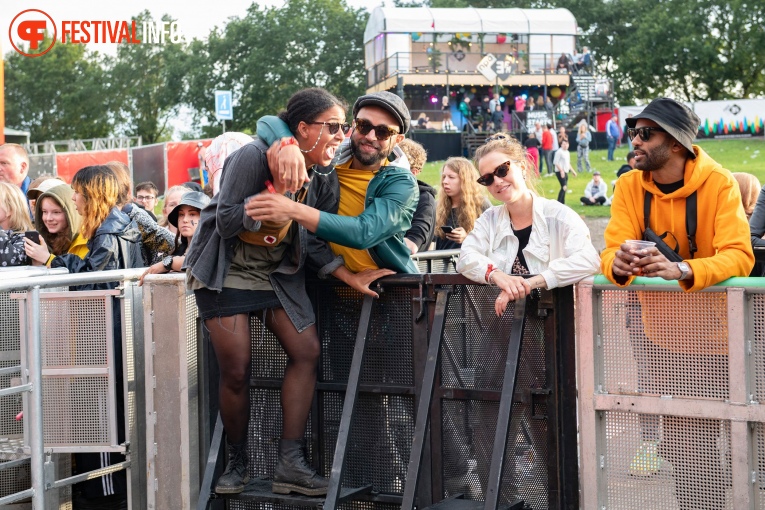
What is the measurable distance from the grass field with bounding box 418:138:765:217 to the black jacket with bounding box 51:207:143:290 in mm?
18675

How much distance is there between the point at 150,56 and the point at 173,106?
657 centimetres

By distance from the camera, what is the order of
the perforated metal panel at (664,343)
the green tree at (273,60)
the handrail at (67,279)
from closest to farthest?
the perforated metal panel at (664,343)
the handrail at (67,279)
the green tree at (273,60)

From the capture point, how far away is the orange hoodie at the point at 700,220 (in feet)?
13.7

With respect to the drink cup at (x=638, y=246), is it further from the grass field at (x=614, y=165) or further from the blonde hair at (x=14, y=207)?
the grass field at (x=614, y=165)

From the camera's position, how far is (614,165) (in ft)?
112

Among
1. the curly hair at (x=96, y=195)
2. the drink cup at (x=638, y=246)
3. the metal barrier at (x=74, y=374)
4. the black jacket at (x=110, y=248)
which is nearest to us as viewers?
the drink cup at (x=638, y=246)

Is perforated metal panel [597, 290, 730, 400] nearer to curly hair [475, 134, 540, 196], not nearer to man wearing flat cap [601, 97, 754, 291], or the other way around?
man wearing flat cap [601, 97, 754, 291]

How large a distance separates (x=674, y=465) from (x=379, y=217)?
1.76m

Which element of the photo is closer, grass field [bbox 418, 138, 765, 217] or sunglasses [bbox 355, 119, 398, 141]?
sunglasses [bbox 355, 119, 398, 141]

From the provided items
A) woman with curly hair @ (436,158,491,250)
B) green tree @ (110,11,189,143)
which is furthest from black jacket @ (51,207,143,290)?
green tree @ (110,11,189,143)

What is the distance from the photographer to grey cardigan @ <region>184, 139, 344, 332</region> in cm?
459

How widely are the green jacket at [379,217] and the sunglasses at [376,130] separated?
17cm

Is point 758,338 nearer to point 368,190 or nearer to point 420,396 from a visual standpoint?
point 420,396

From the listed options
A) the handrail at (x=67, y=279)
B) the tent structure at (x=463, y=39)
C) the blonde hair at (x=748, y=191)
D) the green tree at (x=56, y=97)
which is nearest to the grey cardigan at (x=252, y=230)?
the handrail at (x=67, y=279)
